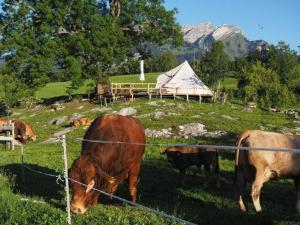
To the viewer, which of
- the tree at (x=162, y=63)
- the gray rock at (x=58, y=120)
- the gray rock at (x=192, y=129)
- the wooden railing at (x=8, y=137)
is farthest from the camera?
the tree at (x=162, y=63)

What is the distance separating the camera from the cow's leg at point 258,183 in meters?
10.3

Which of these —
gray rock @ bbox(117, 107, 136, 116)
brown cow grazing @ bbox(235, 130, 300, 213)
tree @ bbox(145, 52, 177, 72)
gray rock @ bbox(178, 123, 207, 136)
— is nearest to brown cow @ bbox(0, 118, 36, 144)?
gray rock @ bbox(117, 107, 136, 116)

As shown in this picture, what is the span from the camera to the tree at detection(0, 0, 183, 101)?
43062 millimetres

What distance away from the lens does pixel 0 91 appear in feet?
153

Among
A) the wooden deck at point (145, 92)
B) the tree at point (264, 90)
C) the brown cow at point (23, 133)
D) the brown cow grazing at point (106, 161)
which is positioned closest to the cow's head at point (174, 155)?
the brown cow grazing at point (106, 161)

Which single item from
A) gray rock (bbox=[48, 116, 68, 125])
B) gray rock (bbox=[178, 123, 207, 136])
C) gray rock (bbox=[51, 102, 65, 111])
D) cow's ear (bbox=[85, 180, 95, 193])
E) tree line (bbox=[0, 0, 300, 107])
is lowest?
gray rock (bbox=[48, 116, 68, 125])

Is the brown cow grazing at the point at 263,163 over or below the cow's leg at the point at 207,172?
over

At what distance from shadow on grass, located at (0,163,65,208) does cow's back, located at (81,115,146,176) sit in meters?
1.24

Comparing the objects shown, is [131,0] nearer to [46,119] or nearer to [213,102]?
[213,102]

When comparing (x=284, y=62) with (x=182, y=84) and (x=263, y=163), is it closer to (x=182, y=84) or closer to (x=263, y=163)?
(x=182, y=84)

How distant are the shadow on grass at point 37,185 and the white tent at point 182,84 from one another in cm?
2993

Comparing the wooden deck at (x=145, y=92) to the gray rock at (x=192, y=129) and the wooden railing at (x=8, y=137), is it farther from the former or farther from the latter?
the wooden railing at (x=8, y=137)

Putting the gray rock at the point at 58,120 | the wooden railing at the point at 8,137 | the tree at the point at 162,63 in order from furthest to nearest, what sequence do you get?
the tree at the point at 162,63 → the gray rock at the point at 58,120 → the wooden railing at the point at 8,137

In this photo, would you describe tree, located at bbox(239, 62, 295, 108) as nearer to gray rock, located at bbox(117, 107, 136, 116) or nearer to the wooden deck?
the wooden deck
